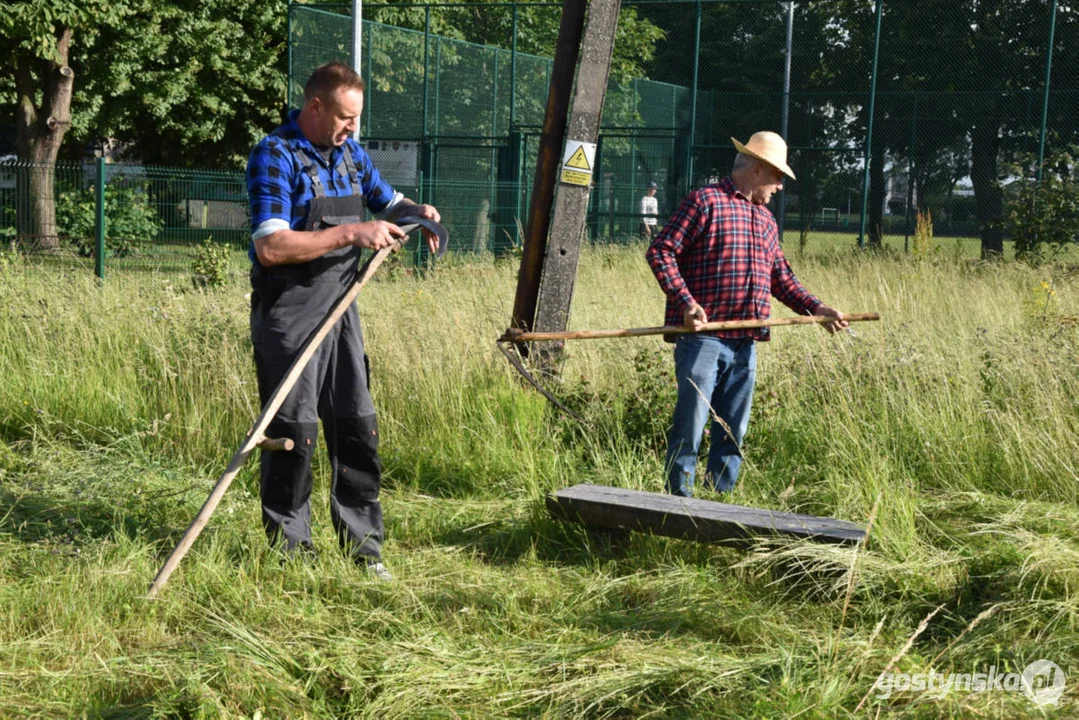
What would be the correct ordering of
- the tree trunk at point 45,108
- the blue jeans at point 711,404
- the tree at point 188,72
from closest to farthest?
1. the blue jeans at point 711,404
2. the tree trunk at point 45,108
3. the tree at point 188,72

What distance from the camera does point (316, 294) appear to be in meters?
4.13

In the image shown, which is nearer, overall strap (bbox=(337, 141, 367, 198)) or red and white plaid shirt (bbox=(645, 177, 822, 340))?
overall strap (bbox=(337, 141, 367, 198))

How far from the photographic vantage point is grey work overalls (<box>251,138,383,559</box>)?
4094mm

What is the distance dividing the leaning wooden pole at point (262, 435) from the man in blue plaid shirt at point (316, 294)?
4.4 inches

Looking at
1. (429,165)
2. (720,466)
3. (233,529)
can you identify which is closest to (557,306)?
(720,466)

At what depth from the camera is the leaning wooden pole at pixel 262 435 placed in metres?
3.74

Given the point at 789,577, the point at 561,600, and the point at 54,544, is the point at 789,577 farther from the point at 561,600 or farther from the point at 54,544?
the point at 54,544

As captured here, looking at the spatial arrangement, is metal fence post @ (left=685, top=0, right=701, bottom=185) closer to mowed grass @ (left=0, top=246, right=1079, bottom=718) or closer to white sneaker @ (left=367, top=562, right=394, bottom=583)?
mowed grass @ (left=0, top=246, right=1079, bottom=718)

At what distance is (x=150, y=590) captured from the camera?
3.81 metres

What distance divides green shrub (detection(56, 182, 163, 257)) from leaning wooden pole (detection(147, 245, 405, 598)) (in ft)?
40.4

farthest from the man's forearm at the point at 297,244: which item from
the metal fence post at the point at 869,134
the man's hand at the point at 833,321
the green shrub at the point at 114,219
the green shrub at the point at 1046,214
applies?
the green shrub at the point at 114,219

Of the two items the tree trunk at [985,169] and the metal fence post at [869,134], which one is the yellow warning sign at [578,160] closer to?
the metal fence post at [869,134]

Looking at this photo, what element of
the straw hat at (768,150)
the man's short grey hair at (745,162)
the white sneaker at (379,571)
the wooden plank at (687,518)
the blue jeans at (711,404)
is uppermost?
the straw hat at (768,150)

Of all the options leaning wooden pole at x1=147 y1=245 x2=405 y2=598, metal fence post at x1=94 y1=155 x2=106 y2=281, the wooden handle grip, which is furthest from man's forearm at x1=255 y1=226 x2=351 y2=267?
metal fence post at x1=94 y1=155 x2=106 y2=281
